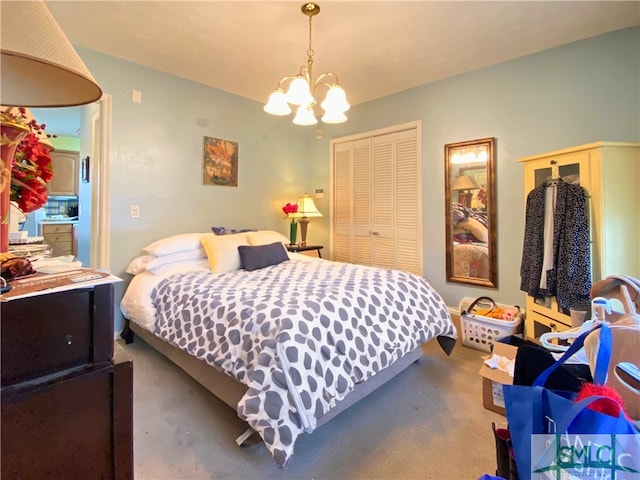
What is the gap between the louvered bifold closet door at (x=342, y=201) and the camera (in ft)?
13.7

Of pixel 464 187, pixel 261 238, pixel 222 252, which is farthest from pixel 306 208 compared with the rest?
pixel 464 187

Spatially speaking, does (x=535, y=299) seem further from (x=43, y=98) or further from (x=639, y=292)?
(x=43, y=98)

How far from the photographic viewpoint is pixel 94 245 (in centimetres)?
292

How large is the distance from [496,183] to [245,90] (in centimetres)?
284

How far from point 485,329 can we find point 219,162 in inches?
124

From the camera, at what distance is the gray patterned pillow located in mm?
2770

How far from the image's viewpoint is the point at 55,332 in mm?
566

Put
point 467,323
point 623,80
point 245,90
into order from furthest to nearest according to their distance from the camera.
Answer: point 245,90 < point 467,323 < point 623,80

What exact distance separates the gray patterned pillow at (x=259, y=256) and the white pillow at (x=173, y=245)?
1.50 feet

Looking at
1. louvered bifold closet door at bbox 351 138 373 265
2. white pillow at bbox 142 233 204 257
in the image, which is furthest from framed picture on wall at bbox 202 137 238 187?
louvered bifold closet door at bbox 351 138 373 265

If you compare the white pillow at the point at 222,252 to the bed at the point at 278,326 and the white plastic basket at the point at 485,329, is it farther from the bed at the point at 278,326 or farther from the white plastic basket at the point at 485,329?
the white plastic basket at the point at 485,329

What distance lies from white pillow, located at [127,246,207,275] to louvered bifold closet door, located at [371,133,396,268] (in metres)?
2.06

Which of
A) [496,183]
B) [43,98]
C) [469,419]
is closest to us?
[43,98]

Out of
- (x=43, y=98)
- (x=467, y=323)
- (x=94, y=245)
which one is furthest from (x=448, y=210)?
(x=94, y=245)
